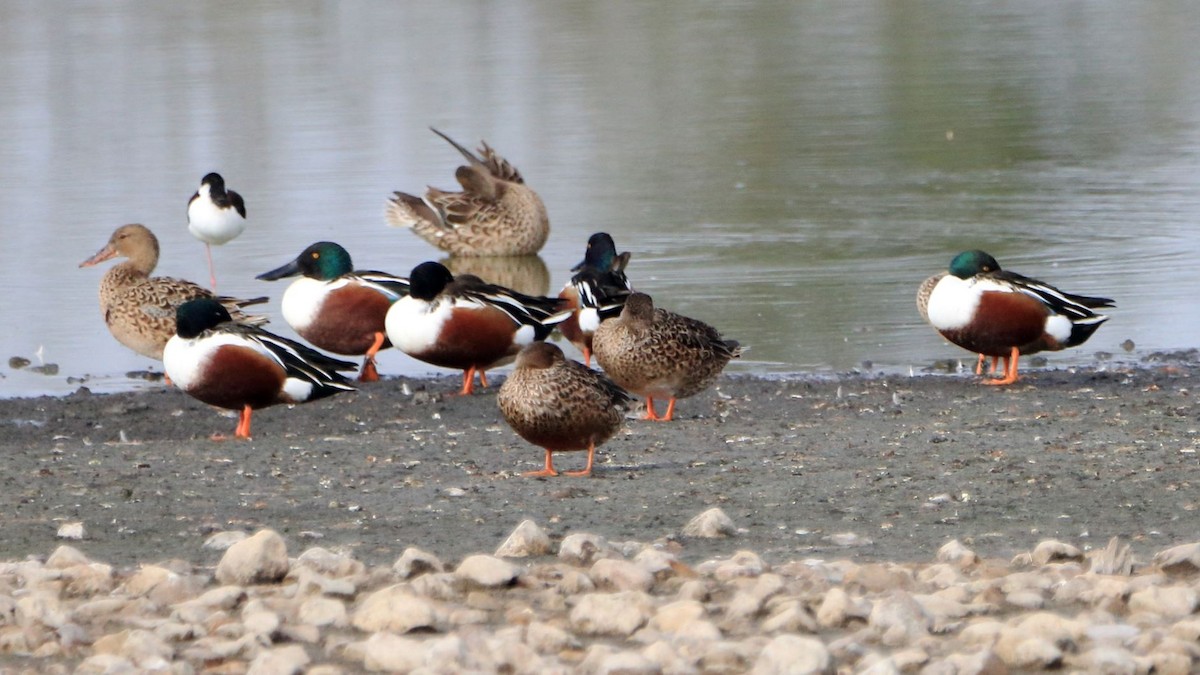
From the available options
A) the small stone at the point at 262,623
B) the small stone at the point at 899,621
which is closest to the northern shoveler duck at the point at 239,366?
the small stone at the point at 262,623

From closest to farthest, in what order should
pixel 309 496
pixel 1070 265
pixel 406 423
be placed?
1. pixel 309 496
2. pixel 406 423
3. pixel 1070 265

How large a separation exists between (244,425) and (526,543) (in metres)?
3.31

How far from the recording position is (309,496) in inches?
258

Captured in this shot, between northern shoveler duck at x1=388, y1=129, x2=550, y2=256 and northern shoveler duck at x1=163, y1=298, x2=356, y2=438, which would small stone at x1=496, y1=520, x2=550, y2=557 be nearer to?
northern shoveler duck at x1=163, y1=298, x2=356, y2=438

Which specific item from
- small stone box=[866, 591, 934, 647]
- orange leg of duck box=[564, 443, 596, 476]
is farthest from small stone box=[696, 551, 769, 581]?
A: orange leg of duck box=[564, 443, 596, 476]

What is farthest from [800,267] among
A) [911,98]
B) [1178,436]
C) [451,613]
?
[911,98]

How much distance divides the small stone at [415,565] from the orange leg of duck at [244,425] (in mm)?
3343

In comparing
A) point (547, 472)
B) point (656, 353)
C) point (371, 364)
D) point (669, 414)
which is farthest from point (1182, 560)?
point (371, 364)

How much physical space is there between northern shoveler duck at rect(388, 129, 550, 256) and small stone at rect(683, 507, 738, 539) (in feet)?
27.3

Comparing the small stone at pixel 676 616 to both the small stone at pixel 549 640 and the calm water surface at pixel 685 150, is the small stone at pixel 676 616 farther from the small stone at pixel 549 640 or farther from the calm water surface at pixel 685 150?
the calm water surface at pixel 685 150

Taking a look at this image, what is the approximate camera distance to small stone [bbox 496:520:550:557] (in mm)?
5352

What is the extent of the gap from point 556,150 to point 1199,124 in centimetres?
650

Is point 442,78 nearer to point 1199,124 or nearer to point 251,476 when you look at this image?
point 1199,124

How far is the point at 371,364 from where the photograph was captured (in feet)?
32.7
